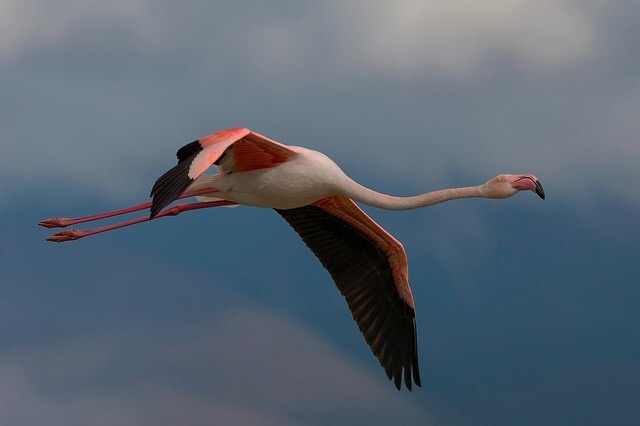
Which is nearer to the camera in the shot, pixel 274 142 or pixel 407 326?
pixel 274 142

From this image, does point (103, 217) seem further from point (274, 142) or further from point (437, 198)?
point (437, 198)

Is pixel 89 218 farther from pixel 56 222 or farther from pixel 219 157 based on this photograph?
pixel 219 157

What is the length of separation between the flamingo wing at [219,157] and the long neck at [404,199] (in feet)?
3.32

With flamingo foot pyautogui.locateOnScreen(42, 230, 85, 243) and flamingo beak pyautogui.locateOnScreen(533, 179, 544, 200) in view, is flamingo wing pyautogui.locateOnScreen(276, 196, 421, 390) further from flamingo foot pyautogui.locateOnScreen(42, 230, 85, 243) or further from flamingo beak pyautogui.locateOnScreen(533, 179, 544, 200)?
flamingo foot pyautogui.locateOnScreen(42, 230, 85, 243)

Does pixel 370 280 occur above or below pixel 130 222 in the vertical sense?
below

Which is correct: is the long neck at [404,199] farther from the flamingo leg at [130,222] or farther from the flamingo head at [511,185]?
the flamingo leg at [130,222]

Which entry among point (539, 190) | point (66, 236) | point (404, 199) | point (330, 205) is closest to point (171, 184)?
point (404, 199)

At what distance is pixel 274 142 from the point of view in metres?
15.1

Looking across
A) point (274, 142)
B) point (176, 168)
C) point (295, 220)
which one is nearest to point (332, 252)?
point (295, 220)

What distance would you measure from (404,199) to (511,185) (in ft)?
4.89

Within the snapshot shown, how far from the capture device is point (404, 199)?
16.0 meters

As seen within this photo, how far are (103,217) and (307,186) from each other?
3.31m

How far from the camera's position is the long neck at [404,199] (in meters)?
15.8

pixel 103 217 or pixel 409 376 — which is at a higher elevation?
pixel 103 217
